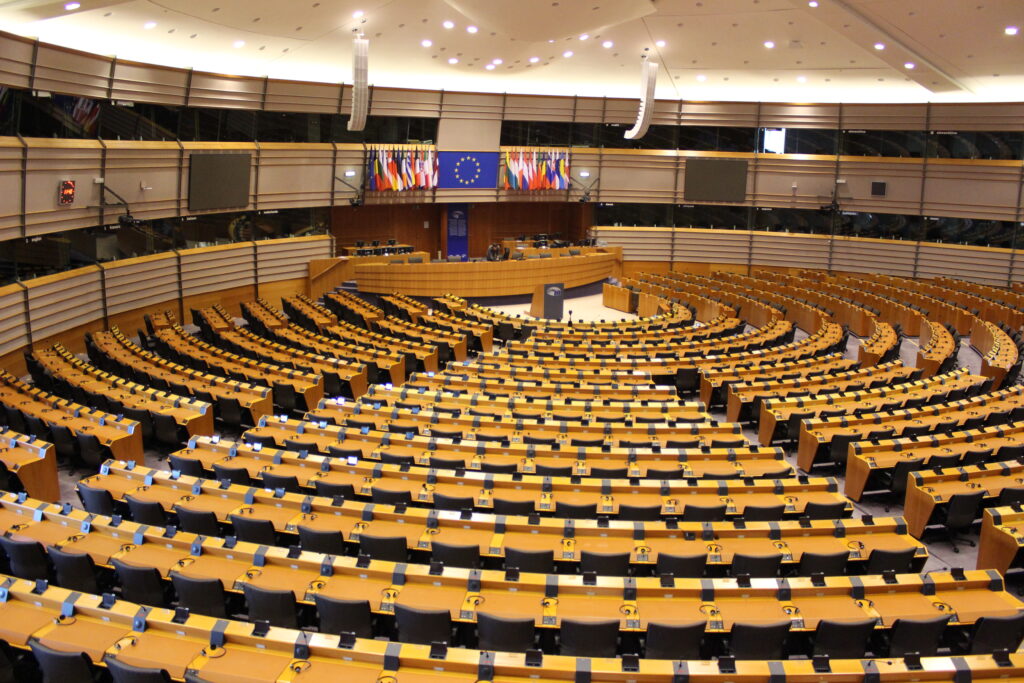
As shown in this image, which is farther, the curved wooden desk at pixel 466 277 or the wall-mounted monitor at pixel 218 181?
the curved wooden desk at pixel 466 277

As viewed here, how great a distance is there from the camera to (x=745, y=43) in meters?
23.6

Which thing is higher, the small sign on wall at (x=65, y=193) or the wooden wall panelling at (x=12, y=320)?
the small sign on wall at (x=65, y=193)

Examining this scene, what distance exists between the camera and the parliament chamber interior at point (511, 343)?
7.23 m

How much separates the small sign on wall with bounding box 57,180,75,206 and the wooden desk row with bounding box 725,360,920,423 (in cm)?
1507

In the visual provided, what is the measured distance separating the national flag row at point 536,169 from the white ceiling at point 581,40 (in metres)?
2.56

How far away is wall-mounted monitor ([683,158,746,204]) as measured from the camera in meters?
31.8

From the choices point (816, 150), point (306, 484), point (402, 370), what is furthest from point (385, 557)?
point (816, 150)

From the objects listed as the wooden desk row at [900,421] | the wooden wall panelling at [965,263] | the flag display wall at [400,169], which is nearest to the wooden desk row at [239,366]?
the wooden desk row at [900,421]

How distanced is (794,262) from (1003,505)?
2276 cm

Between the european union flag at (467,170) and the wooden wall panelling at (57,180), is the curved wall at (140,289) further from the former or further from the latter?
the european union flag at (467,170)

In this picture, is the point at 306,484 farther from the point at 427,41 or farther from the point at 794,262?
the point at 794,262

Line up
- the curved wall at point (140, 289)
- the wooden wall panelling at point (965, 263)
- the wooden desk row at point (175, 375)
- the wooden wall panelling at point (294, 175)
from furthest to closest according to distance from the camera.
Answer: the wooden wall panelling at point (965, 263)
the wooden wall panelling at point (294, 175)
the curved wall at point (140, 289)
the wooden desk row at point (175, 375)

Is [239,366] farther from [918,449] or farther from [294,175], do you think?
[918,449]

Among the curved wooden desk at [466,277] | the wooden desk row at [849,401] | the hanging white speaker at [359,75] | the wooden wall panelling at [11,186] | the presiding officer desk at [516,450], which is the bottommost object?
the presiding officer desk at [516,450]
